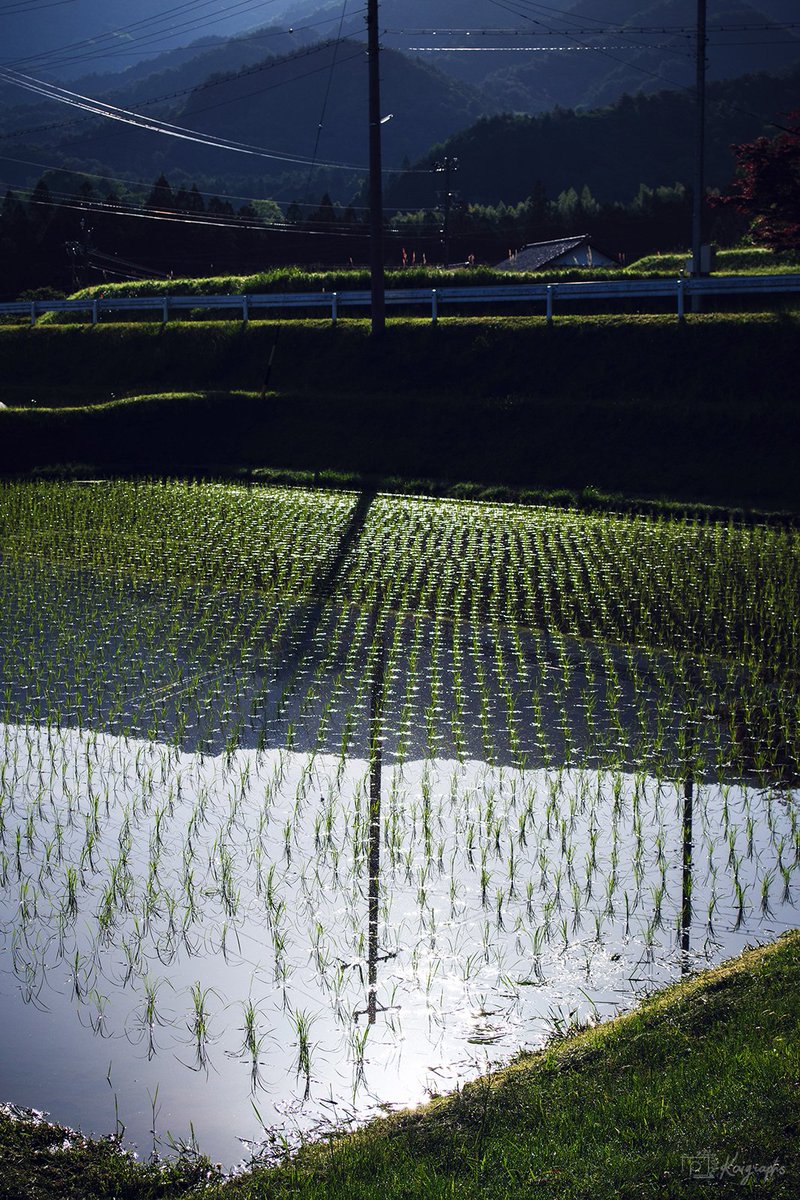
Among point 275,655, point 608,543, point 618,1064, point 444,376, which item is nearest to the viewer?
point 618,1064

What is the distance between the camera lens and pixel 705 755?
10219 millimetres

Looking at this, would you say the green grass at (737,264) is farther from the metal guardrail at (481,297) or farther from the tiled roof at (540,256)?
the tiled roof at (540,256)

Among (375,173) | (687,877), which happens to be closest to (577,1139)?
(687,877)

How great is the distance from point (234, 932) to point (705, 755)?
4504 millimetres

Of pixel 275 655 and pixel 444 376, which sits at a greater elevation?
pixel 444 376

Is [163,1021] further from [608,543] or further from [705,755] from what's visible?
[608,543]

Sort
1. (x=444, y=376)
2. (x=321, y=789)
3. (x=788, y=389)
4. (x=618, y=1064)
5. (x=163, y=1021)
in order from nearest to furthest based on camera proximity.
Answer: (x=618, y=1064), (x=163, y=1021), (x=321, y=789), (x=788, y=389), (x=444, y=376)

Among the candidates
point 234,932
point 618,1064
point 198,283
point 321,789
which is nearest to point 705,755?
point 321,789

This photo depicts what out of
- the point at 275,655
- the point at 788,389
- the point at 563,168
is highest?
the point at 563,168

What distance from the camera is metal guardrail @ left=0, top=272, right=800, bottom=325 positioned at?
27297mm

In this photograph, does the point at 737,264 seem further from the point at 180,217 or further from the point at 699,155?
the point at 180,217

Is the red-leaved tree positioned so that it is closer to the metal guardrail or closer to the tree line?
the metal guardrail

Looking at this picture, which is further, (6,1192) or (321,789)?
(321,789)

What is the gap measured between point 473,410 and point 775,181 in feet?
26.8
